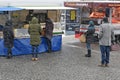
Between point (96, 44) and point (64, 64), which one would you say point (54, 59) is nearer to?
point (64, 64)

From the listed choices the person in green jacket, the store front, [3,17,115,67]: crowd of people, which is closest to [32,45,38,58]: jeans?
[3,17,115,67]: crowd of people

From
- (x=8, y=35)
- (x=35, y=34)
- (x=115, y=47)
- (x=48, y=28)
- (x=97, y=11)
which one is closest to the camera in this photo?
(x=35, y=34)

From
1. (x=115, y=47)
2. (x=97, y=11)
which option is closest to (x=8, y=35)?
(x=115, y=47)

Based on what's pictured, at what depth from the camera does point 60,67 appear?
11398mm

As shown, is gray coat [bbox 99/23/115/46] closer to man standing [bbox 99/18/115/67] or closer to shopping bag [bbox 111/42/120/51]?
man standing [bbox 99/18/115/67]

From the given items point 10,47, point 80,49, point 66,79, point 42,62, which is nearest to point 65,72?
point 66,79

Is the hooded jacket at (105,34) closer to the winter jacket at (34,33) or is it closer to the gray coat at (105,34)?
the gray coat at (105,34)

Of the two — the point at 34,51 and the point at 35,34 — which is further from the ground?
the point at 35,34

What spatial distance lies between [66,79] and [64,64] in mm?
2372

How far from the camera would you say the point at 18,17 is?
15359mm

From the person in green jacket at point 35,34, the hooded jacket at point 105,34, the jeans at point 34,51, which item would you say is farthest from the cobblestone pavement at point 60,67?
the hooded jacket at point 105,34

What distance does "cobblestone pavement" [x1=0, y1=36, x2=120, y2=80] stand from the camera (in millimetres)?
9953

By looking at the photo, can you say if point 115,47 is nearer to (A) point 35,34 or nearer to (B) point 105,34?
(A) point 35,34

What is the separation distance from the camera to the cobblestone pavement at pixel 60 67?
9953 millimetres
